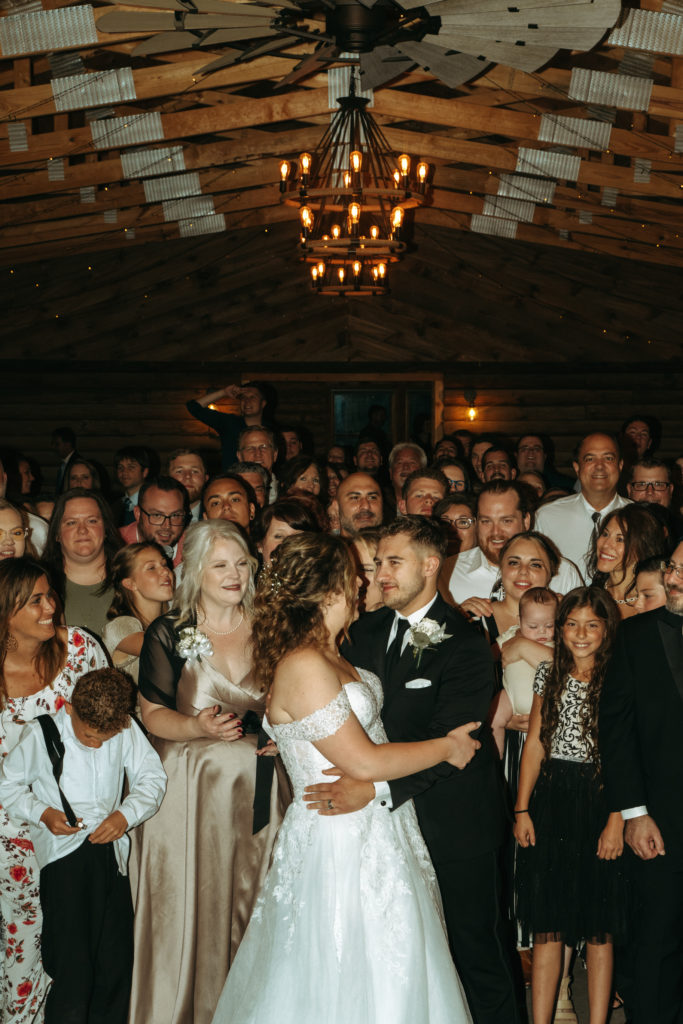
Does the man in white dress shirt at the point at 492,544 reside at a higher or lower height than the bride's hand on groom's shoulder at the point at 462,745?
higher

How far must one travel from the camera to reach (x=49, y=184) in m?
9.20

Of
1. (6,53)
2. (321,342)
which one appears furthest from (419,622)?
(321,342)

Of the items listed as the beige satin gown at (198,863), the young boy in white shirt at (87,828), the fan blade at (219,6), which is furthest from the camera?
the fan blade at (219,6)

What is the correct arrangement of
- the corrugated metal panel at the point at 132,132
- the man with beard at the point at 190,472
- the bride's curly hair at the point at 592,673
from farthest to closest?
the corrugated metal panel at the point at 132,132 < the man with beard at the point at 190,472 < the bride's curly hair at the point at 592,673

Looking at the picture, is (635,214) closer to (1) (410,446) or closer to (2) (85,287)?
(1) (410,446)

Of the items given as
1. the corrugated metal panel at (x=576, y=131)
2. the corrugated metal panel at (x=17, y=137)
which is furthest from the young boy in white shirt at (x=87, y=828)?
the corrugated metal panel at (x=576, y=131)

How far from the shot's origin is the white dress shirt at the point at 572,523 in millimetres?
5602

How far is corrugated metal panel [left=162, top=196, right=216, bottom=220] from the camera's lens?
10898 millimetres

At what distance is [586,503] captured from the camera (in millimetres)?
5660

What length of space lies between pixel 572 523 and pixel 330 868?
3.10 meters

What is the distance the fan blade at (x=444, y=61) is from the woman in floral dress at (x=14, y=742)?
306cm

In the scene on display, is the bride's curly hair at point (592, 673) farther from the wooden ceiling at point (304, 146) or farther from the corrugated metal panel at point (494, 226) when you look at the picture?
the corrugated metal panel at point (494, 226)

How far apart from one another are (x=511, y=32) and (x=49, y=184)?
5778 mm

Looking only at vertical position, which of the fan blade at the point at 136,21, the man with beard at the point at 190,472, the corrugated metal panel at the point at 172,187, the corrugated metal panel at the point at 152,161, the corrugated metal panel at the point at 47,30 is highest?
the corrugated metal panel at the point at 172,187
